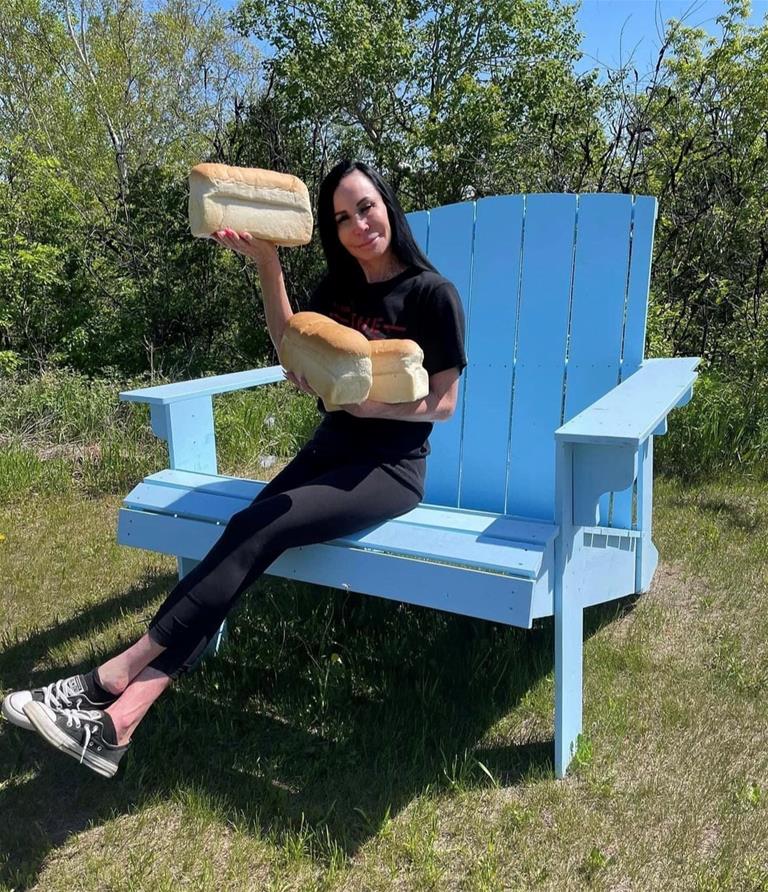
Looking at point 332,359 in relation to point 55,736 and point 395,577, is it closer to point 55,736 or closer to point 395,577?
point 395,577

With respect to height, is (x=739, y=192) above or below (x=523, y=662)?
above

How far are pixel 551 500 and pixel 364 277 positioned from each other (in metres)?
0.96

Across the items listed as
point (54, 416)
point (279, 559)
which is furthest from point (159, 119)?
point (279, 559)

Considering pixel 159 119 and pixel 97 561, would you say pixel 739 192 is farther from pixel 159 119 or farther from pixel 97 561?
pixel 159 119

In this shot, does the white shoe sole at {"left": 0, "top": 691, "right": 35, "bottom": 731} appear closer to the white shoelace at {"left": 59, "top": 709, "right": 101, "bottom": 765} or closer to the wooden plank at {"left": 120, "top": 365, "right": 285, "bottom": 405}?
the white shoelace at {"left": 59, "top": 709, "right": 101, "bottom": 765}

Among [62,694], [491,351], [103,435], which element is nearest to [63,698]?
[62,694]

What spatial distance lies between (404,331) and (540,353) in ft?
2.45

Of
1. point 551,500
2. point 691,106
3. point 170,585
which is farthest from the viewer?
point 691,106

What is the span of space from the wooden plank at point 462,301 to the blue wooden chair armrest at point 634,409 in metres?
0.65

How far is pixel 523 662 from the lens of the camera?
2154 mm

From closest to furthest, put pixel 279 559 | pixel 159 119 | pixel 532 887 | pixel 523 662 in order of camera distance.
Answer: pixel 532 887 < pixel 279 559 < pixel 523 662 < pixel 159 119

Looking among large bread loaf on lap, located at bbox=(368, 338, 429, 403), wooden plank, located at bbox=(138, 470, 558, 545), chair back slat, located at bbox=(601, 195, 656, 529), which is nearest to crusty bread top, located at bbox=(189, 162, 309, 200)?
large bread loaf on lap, located at bbox=(368, 338, 429, 403)

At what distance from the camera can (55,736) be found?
1482 mm

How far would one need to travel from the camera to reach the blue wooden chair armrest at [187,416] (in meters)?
2.22
